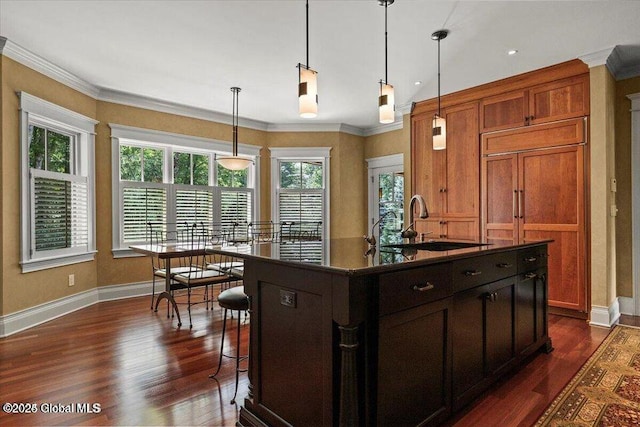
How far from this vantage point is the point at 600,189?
3.55 metres

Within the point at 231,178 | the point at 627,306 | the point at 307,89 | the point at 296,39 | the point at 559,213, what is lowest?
the point at 627,306

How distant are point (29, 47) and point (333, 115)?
158 inches

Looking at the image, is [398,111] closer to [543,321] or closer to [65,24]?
[543,321]

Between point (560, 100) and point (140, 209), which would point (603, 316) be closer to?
point (560, 100)

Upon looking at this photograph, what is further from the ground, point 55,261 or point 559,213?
point 559,213

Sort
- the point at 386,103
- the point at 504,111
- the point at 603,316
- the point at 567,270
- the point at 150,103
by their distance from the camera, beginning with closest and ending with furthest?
the point at 386,103 < the point at 603,316 < the point at 567,270 < the point at 504,111 < the point at 150,103

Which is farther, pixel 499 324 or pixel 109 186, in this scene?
pixel 109 186

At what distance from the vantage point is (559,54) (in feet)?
12.1

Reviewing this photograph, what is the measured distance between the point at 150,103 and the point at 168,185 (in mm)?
1219

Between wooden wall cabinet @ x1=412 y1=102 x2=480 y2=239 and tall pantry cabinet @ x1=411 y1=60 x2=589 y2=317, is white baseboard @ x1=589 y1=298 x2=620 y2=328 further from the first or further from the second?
wooden wall cabinet @ x1=412 y1=102 x2=480 y2=239

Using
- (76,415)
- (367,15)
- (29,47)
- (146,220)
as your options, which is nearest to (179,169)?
(146,220)

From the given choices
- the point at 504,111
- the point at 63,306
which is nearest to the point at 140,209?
the point at 63,306

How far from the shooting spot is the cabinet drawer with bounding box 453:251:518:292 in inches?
73.5

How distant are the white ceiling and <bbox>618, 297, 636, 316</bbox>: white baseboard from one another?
2597mm
